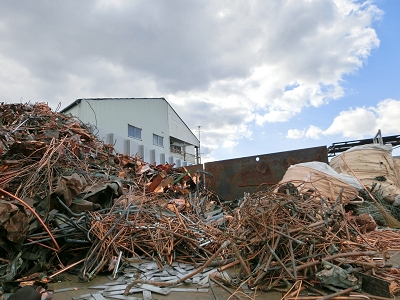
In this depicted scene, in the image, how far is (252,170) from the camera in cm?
545

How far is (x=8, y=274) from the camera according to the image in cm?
215

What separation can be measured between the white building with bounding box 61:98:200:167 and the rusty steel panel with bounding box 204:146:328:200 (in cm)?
286

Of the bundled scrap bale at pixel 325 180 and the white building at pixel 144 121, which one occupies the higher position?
the white building at pixel 144 121

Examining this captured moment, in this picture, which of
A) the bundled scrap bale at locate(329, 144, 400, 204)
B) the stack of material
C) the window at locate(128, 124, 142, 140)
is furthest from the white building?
the bundled scrap bale at locate(329, 144, 400, 204)

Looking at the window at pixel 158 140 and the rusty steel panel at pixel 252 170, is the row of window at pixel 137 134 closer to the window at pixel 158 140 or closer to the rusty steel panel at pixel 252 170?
the window at pixel 158 140

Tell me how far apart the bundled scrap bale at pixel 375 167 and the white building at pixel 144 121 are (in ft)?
16.3

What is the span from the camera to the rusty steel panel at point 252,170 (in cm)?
512

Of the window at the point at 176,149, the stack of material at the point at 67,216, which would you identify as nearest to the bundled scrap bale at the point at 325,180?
the stack of material at the point at 67,216

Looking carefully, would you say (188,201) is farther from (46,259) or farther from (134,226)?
(46,259)

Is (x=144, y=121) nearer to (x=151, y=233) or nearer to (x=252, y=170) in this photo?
(x=252, y=170)

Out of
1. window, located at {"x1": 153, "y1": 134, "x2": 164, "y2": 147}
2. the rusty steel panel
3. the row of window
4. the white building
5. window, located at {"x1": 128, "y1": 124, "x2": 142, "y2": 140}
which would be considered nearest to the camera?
the rusty steel panel

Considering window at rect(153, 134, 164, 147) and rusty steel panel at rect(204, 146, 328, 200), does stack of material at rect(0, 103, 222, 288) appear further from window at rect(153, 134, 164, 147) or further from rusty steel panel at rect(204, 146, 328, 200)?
window at rect(153, 134, 164, 147)

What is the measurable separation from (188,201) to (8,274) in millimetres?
2842

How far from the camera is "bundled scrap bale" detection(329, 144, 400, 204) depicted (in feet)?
17.5
